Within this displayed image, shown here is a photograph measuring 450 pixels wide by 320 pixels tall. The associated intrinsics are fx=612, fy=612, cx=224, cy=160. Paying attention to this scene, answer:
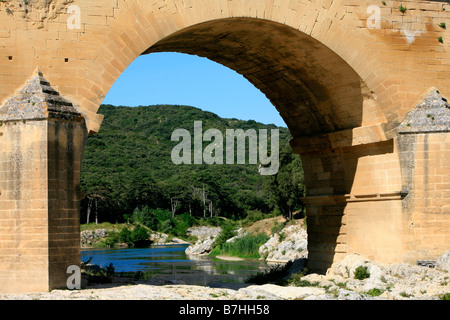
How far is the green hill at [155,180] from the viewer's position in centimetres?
4656

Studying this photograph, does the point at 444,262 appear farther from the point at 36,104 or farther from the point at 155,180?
the point at 155,180

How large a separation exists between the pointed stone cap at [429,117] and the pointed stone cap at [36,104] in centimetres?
558

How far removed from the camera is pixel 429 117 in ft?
34.1

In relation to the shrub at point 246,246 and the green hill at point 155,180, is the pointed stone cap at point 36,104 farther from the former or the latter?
the green hill at point 155,180

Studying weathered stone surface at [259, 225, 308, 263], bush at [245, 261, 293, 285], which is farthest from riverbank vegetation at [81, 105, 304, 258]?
bush at [245, 261, 293, 285]

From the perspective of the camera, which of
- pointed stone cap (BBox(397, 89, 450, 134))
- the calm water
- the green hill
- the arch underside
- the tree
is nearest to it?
the arch underside

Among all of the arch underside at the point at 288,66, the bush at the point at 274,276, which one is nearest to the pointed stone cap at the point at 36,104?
the arch underside at the point at 288,66

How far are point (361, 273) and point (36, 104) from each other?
5.93m

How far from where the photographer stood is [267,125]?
7512cm

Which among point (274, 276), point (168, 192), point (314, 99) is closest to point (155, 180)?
point (168, 192)

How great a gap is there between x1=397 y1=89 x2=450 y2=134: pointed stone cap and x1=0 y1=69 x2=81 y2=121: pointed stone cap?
220 inches

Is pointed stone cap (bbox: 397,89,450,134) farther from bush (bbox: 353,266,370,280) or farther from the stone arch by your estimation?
bush (bbox: 353,266,370,280)

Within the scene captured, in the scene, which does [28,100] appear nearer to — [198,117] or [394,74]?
[394,74]

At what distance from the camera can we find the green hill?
153 feet
